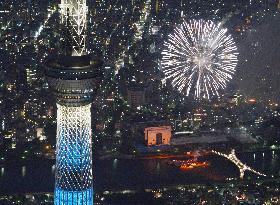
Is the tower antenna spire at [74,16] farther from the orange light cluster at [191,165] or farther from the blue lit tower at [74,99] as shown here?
the orange light cluster at [191,165]

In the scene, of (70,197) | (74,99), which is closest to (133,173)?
(70,197)

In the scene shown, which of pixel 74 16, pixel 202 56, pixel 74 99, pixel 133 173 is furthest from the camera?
pixel 202 56

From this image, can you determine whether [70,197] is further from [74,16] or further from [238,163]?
[238,163]

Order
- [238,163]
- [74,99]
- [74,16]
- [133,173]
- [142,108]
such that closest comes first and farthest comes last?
[74,16]
[74,99]
[133,173]
[238,163]
[142,108]

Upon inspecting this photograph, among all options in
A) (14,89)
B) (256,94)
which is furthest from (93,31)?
(256,94)

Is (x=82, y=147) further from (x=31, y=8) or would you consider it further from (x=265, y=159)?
(x=31, y=8)

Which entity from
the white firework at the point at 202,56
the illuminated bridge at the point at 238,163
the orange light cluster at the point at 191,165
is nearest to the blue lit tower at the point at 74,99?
the orange light cluster at the point at 191,165
